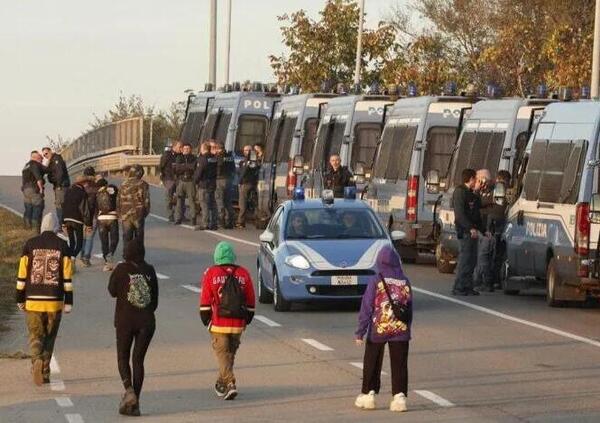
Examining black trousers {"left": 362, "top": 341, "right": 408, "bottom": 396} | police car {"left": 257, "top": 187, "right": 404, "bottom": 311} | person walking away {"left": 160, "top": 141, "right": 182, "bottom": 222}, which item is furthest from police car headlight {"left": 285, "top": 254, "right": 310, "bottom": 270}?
person walking away {"left": 160, "top": 141, "right": 182, "bottom": 222}

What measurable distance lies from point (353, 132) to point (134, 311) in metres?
21.5

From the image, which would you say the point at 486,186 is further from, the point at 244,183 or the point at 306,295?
the point at 244,183

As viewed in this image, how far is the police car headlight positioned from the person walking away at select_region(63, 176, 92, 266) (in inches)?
310

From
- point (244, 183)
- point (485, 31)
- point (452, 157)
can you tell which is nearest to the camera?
point (452, 157)

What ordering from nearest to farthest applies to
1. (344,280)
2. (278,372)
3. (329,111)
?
(278,372)
(344,280)
(329,111)

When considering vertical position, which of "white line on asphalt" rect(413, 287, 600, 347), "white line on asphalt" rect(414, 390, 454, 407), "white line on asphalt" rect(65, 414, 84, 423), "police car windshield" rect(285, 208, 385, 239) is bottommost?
"white line on asphalt" rect(65, 414, 84, 423)

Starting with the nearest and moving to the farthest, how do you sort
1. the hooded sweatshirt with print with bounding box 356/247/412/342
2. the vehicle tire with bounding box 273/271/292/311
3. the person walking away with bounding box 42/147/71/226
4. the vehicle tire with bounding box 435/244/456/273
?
the hooded sweatshirt with print with bounding box 356/247/412/342 < the vehicle tire with bounding box 273/271/292/311 < the vehicle tire with bounding box 435/244/456/273 < the person walking away with bounding box 42/147/71/226

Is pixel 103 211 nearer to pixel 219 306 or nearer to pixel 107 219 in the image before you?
pixel 107 219

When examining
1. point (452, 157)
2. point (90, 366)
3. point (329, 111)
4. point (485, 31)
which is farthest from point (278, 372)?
point (485, 31)

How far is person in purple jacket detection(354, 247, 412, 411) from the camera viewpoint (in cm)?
1578

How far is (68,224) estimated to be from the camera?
107 ft

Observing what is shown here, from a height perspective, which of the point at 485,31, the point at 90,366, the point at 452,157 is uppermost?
the point at 485,31

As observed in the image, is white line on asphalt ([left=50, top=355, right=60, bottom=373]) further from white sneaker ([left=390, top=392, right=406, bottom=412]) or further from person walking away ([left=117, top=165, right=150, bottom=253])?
person walking away ([left=117, top=165, right=150, bottom=253])

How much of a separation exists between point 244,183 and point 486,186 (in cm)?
1559
